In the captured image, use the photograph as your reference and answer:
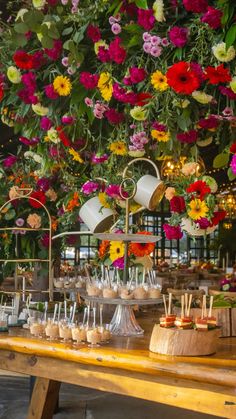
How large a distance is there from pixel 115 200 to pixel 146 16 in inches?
38.3

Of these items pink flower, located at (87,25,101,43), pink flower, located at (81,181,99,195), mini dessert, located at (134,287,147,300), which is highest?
pink flower, located at (87,25,101,43)

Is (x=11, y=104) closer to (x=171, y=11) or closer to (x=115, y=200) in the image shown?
(x=115, y=200)

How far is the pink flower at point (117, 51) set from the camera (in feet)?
8.59

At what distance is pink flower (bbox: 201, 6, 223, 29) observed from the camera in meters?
2.35

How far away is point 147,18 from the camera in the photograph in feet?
8.13

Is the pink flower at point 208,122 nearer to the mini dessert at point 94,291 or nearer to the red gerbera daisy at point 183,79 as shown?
the red gerbera daisy at point 183,79

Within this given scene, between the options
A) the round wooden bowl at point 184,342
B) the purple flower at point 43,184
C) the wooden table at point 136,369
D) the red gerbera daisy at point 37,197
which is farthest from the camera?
the purple flower at point 43,184

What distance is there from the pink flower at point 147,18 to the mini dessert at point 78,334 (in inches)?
47.8

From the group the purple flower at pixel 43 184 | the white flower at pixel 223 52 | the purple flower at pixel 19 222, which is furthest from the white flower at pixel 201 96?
the purple flower at pixel 19 222

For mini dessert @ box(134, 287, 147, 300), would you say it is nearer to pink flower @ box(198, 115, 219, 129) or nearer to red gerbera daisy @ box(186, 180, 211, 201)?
red gerbera daisy @ box(186, 180, 211, 201)

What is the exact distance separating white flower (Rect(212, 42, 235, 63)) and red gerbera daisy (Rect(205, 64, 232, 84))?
4 cm

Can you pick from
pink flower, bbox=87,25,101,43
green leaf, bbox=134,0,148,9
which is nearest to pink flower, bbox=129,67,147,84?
pink flower, bbox=87,25,101,43

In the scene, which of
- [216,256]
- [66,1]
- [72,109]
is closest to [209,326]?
[72,109]

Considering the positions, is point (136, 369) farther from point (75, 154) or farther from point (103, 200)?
point (75, 154)
